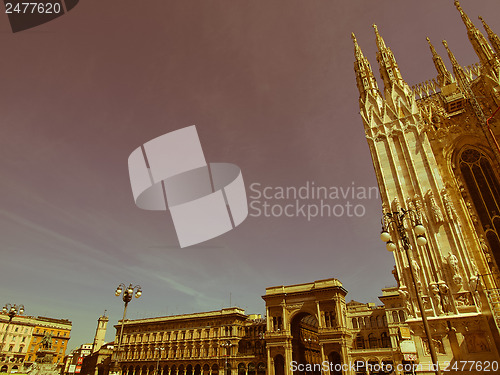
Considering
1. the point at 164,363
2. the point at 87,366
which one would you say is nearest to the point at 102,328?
the point at 87,366

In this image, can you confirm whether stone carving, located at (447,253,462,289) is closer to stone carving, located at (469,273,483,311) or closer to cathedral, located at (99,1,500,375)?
cathedral, located at (99,1,500,375)

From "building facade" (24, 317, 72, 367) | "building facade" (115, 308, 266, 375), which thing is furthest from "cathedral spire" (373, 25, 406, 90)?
"building facade" (24, 317, 72, 367)

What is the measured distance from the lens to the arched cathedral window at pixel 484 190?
18.4 meters

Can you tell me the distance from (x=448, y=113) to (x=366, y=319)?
1590 inches

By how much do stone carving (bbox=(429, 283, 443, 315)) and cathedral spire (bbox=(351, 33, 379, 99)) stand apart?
15267mm

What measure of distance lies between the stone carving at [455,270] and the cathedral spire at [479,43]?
16084 mm

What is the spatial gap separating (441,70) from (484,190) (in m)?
15.8

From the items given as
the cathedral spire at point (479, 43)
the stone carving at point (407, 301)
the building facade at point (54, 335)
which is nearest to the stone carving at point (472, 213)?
the stone carving at point (407, 301)

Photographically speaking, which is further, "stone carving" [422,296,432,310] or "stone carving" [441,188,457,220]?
"stone carving" [441,188,457,220]

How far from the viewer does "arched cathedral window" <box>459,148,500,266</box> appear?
1839cm

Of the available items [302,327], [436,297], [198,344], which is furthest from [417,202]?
[198,344]

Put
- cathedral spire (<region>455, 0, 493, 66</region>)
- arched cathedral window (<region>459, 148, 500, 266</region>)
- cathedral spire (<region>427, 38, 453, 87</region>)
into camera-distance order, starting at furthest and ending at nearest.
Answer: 1. cathedral spire (<region>427, 38, 453, 87</region>)
2. cathedral spire (<region>455, 0, 493, 66</region>)
3. arched cathedral window (<region>459, 148, 500, 266</region>)

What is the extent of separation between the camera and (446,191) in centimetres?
1820

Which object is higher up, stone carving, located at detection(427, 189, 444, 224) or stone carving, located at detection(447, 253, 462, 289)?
stone carving, located at detection(427, 189, 444, 224)
